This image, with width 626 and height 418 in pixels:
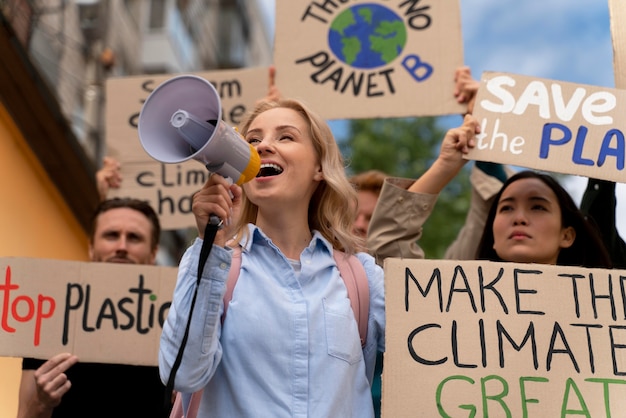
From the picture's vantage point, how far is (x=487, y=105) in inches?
138

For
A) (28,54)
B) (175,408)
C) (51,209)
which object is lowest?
(175,408)

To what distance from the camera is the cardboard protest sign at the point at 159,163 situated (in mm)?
4590

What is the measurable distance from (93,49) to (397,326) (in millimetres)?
9970

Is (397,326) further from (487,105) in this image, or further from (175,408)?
(487,105)

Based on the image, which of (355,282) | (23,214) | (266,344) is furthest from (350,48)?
(23,214)

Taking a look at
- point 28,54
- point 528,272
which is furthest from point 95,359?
point 28,54

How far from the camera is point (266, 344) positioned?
2.45 m

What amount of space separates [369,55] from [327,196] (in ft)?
5.09

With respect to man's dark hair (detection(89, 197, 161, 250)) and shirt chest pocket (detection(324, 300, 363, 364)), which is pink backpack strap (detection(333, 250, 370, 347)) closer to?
shirt chest pocket (detection(324, 300, 363, 364))

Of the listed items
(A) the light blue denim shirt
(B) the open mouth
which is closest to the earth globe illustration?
(B) the open mouth

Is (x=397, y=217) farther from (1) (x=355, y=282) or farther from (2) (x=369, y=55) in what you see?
(2) (x=369, y=55)

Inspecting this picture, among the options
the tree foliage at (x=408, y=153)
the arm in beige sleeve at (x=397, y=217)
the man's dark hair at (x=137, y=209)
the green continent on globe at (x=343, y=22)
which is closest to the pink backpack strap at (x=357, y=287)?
the arm in beige sleeve at (x=397, y=217)

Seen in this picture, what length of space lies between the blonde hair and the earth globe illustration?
1415 millimetres

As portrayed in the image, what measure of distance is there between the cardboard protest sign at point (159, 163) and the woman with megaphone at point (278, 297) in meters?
1.69
